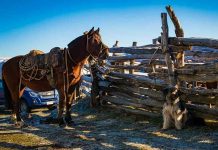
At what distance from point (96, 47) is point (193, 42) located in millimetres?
2518

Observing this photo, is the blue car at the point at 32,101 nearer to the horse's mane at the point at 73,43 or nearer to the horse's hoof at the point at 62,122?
the horse's hoof at the point at 62,122

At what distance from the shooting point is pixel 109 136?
7742mm

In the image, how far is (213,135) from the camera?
7.16m

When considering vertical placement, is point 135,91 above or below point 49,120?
above

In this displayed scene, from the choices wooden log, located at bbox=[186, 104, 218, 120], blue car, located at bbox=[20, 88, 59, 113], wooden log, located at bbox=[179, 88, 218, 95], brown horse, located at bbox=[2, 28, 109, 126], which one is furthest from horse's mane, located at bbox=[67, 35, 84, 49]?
blue car, located at bbox=[20, 88, 59, 113]

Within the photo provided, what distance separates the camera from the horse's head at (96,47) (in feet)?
29.5

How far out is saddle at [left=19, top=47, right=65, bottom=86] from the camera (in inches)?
365

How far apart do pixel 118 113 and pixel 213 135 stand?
14.4ft

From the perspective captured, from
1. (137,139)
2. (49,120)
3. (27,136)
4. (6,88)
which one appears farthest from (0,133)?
(137,139)

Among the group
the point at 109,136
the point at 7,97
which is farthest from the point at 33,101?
the point at 109,136

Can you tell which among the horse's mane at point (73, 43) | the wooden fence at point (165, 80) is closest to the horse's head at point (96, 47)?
the horse's mane at point (73, 43)

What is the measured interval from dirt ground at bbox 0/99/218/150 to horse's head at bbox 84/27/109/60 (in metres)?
1.90

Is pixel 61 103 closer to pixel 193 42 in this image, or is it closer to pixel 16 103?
pixel 16 103

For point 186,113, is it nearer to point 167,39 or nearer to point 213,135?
point 213,135
